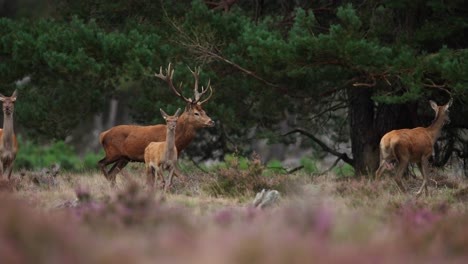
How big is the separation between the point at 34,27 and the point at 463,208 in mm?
9206

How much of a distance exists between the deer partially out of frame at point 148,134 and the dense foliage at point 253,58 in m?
1.05

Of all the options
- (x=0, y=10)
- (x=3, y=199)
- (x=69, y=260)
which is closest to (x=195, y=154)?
(x=3, y=199)

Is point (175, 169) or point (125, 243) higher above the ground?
point (125, 243)

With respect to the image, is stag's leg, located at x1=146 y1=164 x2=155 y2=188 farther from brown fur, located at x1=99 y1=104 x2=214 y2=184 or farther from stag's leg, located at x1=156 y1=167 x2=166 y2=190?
brown fur, located at x1=99 y1=104 x2=214 y2=184

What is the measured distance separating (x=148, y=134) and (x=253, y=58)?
2.15m

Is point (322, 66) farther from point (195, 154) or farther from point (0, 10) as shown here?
point (0, 10)

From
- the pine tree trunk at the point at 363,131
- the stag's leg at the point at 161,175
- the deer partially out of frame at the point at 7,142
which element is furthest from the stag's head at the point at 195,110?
the pine tree trunk at the point at 363,131

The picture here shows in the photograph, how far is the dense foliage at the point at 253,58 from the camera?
1427 cm

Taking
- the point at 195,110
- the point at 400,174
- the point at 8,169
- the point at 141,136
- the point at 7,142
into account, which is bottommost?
the point at 400,174

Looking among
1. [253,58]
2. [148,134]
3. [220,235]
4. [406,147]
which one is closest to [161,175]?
[148,134]

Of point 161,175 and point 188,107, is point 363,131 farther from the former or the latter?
point 161,175

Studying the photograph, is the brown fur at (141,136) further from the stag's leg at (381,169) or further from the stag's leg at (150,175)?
the stag's leg at (381,169)

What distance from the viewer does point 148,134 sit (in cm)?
1480

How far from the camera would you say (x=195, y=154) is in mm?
21078
